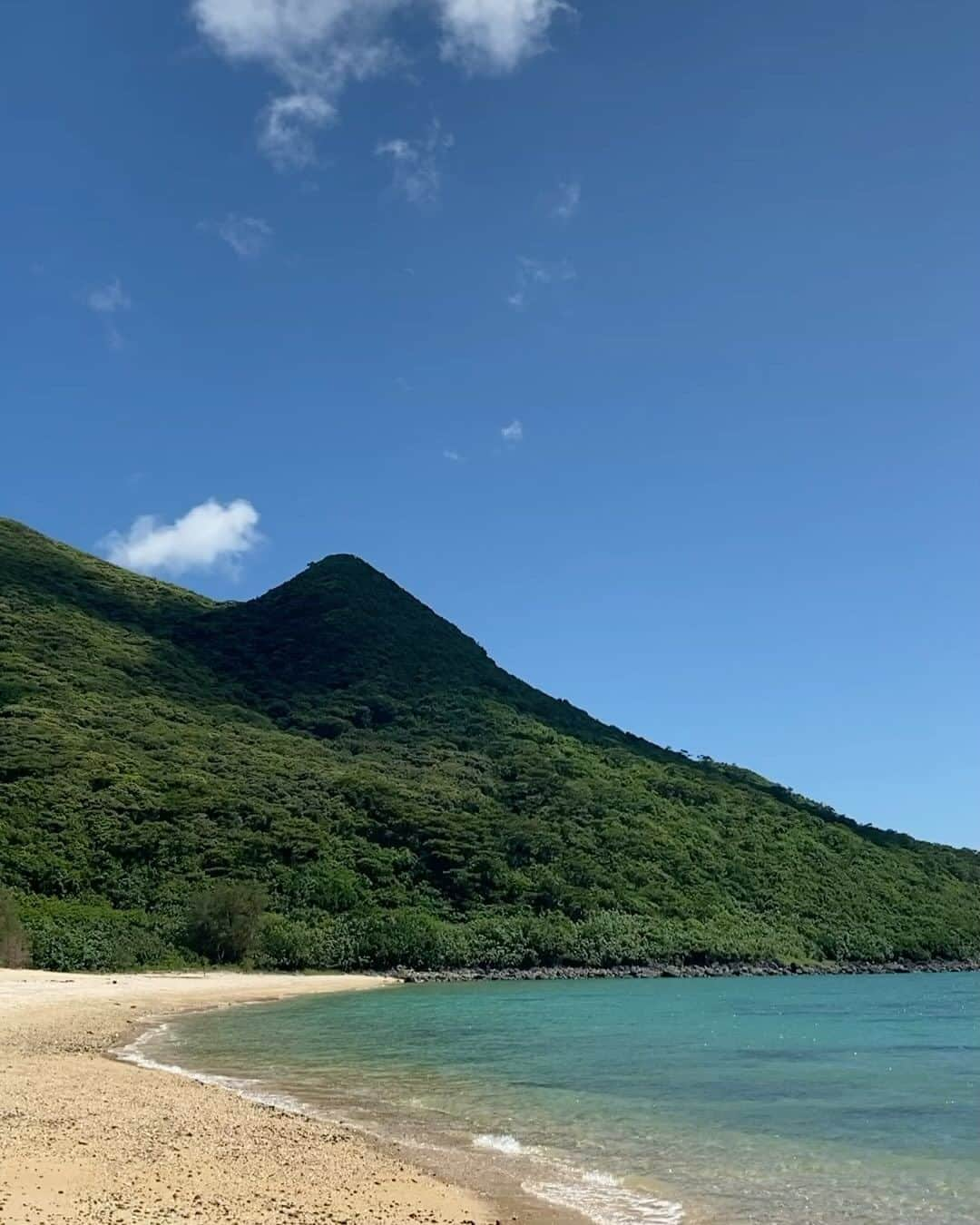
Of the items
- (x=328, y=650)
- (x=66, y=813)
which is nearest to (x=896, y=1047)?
(x=66, y=813)

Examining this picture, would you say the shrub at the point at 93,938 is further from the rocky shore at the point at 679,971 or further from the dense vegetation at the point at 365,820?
the rocky shore at the point at 679,971

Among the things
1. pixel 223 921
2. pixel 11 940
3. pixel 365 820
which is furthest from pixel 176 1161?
pixel 365 820

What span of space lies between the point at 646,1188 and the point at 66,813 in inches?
2637

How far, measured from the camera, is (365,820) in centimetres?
8444

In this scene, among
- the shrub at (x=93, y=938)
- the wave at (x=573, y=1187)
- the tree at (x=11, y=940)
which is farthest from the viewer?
the shrub at (x=93, y=938)

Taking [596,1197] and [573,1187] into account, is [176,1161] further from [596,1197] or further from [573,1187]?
[596,1197]

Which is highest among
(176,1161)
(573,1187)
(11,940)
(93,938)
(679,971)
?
(573,1187)

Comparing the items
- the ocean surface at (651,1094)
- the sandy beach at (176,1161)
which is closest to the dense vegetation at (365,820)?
the ocean surface at (651,1094)

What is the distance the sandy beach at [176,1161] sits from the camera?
1109cm

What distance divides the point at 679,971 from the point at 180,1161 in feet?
222

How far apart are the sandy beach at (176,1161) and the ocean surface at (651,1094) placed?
1.41 m

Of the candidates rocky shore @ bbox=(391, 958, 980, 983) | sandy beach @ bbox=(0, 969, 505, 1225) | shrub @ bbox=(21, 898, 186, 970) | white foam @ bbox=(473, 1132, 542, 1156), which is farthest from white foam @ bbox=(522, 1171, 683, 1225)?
rocky shore @ bbox=(391, 958, 980, 983)

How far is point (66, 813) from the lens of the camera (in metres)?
72.1

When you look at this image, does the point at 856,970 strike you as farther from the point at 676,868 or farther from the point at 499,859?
the point at 499,859
